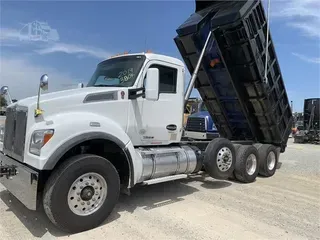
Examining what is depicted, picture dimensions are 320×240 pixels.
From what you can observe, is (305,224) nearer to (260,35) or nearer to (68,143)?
(68,143)

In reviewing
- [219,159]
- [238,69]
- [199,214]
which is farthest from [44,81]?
[238,69]

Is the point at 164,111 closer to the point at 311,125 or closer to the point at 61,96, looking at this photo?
the point at 61,96

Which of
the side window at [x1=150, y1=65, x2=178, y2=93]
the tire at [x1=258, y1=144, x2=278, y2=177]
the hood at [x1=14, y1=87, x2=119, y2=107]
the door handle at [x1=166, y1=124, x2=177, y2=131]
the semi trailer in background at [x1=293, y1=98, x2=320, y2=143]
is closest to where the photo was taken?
the hood at [x1=14, y1=87, x2=119, y2=107]

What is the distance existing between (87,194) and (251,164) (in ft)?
14.5

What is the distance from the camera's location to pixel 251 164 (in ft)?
23.3

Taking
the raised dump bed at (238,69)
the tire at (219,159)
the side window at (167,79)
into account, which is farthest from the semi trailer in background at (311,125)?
the side window at (167,79)

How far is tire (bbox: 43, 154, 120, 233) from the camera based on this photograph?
3.69 metres

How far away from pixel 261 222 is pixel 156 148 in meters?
2.08

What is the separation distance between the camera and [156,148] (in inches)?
211

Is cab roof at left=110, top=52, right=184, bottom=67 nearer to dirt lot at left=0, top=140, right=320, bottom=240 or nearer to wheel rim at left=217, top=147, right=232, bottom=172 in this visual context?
wheel rim at left=217, top=147, right=232, bottom=172

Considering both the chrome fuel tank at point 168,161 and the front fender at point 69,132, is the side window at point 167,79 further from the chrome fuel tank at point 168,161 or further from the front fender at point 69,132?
the front fender at point 69,132

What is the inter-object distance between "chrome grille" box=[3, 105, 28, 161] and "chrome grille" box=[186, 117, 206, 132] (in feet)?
19.0

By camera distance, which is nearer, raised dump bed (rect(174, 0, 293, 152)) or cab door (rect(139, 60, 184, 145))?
cab door (rect(139, 60, 184, 145))

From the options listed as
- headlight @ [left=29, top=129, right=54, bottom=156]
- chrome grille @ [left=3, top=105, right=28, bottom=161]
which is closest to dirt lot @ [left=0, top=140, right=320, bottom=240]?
chrome grille @ [left=3, top=105, right=28, bottom=161]
